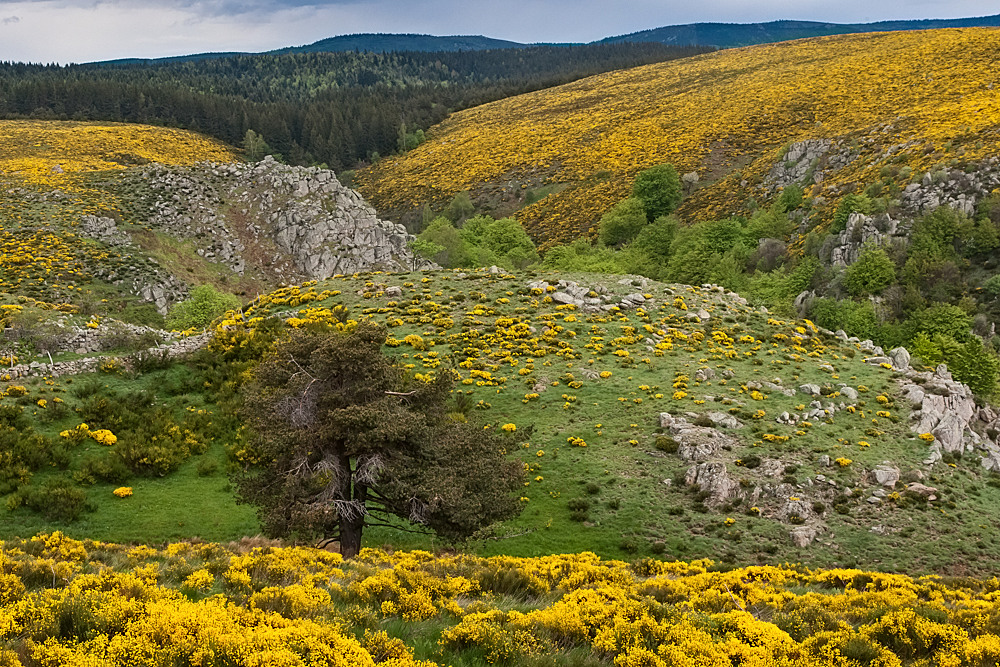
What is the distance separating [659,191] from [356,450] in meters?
78.0

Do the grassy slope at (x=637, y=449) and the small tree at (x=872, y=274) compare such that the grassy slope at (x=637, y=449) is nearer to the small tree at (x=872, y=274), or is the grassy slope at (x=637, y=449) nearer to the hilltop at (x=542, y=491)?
the hilltop at (x=542, y=491)

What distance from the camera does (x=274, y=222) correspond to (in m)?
73.7

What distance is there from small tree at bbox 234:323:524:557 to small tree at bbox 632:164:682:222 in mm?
74209

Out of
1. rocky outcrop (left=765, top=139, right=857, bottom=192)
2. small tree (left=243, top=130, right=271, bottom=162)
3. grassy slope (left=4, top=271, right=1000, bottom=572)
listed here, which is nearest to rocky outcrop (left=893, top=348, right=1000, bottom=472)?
grassy slope (left=4, top=271, right=1000, bottom=572)

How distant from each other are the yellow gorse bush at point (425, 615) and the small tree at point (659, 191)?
248ft

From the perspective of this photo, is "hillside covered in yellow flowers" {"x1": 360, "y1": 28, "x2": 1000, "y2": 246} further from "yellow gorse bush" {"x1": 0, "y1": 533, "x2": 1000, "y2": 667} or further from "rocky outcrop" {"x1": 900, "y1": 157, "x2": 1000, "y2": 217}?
"yellow gorse bush" {"x1": 0, "y1": 533, "x2": 1000, "y2": 667}

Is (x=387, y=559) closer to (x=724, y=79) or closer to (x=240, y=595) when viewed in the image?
(x=240, y=595)

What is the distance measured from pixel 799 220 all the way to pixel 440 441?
66.0m

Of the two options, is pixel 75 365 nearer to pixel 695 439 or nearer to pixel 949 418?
pixel 695 439

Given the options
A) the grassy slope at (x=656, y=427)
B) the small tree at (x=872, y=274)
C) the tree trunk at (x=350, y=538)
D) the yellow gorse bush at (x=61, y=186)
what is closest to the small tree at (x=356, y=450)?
the tree trunk at (x=350, y=538)

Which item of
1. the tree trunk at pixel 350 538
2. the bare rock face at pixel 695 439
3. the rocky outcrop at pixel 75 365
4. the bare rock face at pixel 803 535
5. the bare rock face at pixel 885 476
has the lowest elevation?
the bare rock face at pixel 803 535

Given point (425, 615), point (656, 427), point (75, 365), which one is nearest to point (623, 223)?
point (656, 427)

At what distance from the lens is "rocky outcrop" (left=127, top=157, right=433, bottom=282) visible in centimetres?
6912

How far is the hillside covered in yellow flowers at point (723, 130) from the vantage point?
72312 mm
